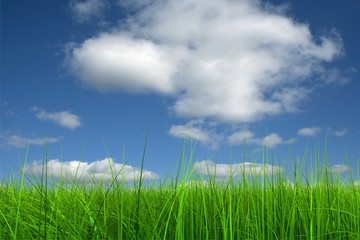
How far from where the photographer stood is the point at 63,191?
3117mm

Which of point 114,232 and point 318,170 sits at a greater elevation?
point 318,170

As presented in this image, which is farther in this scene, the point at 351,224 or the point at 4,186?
the point at 4,186

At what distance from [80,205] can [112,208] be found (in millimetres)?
209

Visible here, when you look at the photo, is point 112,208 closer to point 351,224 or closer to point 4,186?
point 351,224

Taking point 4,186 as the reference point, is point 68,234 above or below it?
below

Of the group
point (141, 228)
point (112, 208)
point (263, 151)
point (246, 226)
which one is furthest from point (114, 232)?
point (263, 151)

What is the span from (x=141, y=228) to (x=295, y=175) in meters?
1.07

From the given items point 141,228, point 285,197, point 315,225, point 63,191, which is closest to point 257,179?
point 285,197

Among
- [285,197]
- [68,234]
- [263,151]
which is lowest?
[68,234]

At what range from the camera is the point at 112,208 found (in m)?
2.73

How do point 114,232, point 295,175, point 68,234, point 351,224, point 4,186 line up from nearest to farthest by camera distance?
point 68,234 < point 114,232 < point 351,224 < point 295,175 < point 4,186

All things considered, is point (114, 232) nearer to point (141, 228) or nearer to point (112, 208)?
point (141, 228)

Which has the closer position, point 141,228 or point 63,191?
point 141,228

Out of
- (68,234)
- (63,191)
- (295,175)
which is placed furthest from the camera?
(63,191)
